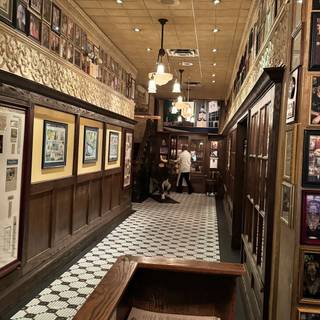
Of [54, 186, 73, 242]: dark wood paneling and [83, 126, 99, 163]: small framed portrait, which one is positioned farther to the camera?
[83, 126, 99, 163]: small framed portrait

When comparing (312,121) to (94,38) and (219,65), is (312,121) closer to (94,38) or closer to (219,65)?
(94,38)

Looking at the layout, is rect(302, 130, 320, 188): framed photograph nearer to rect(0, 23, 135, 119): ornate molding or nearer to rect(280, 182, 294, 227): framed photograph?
rect(280, 182, 294, 227): framed photograph

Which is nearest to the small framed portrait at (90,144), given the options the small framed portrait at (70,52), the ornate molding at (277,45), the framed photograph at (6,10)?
the small framed portrait at (70,52)

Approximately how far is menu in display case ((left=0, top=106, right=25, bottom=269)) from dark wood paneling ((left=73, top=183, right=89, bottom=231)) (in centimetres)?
205

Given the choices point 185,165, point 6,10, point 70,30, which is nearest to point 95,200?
point 70,30

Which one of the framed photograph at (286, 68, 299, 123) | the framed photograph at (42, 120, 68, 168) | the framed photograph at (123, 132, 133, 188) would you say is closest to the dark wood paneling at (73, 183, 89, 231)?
the framed photograph at (42, 120, 68, 168)

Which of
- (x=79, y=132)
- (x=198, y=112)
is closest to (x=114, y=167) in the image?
(x=79, y=132)

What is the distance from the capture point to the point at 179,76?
1106 centimetres

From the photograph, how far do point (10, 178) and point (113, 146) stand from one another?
14.7 ft

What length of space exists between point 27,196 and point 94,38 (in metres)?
3.63

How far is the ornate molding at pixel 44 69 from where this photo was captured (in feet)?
12.6

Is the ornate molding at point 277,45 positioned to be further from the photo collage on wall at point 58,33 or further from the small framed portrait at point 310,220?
the photo collage on wall at point 58,33

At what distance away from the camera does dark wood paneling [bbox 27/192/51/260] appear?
4.57m

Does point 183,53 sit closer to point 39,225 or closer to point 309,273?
point 39,225
